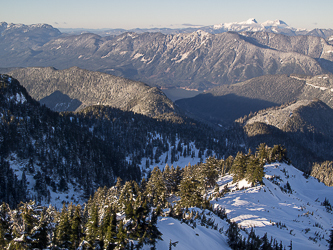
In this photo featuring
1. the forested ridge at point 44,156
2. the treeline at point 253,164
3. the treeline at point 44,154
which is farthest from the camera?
the treeline at point 44,154

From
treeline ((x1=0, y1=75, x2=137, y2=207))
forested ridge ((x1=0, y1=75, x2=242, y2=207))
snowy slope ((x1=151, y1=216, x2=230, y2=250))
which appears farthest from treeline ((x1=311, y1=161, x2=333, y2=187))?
snowy slope ((x1=151, y1=216, x2=230, y2=250))

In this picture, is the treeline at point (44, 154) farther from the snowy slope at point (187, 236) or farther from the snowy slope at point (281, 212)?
the snowy slope at point (187, 236)

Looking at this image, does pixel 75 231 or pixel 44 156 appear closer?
pixel 75 231

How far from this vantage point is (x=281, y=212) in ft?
155

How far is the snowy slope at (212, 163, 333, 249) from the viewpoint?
117 ft

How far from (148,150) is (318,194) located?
13389 cm

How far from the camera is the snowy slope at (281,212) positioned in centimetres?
3566

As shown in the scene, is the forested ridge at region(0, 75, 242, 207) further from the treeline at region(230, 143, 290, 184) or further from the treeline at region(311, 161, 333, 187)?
the treeline at region(311, 161, 333, 187)

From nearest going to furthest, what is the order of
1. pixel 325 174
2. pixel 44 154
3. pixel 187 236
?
pixel 187 236
pixel 44 154
pixel 325 174

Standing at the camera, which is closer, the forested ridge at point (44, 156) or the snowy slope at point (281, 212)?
the snowy slope at point (281, 212)

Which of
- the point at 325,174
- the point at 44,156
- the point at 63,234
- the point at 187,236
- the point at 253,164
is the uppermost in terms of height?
the point at 187,236

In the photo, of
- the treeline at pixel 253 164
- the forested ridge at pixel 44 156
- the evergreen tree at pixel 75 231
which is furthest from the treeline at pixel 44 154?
the evergreen tree at pixel 75 231

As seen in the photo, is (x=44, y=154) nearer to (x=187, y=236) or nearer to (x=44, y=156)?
(x=44, y=156)

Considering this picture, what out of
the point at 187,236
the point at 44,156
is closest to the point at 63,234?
the point at 187,236
